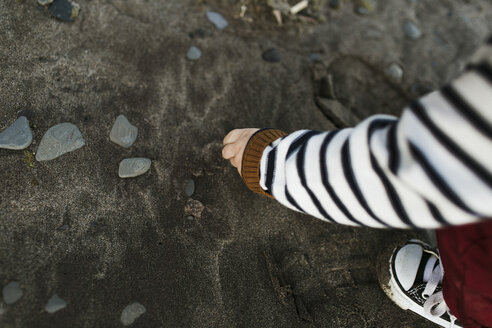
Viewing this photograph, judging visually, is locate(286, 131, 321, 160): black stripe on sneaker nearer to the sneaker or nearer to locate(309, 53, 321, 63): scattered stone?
the sneaker

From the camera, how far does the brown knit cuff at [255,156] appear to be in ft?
4.13

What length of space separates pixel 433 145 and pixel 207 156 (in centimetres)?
90

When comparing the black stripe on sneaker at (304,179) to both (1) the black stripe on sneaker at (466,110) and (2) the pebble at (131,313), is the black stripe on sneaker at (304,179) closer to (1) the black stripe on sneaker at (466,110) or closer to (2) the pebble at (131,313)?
(1) the black stripe on sneaker at (466,110)

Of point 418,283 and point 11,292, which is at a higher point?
point 418,283

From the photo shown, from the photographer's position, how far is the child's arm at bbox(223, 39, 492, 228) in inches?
29.7

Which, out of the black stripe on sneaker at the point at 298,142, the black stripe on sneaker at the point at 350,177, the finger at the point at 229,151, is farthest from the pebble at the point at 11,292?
the black stripe on sneaker at the point at 350,177

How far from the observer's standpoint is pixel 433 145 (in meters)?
0.78

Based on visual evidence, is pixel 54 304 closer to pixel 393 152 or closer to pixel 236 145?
pixel 236 145

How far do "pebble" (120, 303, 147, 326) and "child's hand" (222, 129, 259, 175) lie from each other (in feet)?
1.84

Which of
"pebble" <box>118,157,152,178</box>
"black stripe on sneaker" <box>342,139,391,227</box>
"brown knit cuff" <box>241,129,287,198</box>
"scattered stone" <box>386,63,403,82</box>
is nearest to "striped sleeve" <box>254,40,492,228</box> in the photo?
"black stripe on sneaker" <box>342,139,391,227</box>

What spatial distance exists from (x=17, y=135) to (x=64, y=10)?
58 centimetres

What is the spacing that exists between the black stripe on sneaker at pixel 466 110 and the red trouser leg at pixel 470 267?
1.07 ft

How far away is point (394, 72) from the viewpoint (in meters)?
2.00

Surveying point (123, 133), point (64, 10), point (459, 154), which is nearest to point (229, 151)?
point (123, 133)
